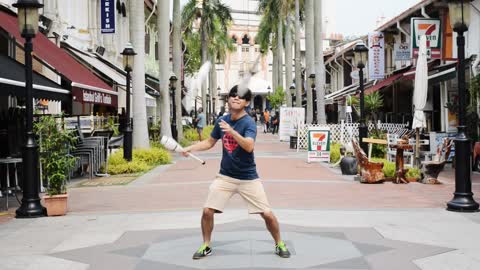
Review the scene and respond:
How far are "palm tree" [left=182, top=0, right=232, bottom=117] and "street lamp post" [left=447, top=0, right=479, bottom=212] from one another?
3554 centimetres

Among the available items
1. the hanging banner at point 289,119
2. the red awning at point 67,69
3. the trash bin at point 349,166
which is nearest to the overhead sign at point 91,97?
the red awning at point 67,69

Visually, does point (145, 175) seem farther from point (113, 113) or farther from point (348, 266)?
point (113, 113)

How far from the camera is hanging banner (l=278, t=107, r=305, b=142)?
1219 inches

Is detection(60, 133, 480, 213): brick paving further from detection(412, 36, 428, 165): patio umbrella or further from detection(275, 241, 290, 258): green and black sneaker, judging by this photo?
detection(275, 241, 290, 258): green and black sneaker

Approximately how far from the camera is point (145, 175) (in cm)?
1616

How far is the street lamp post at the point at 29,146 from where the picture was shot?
9.75 m

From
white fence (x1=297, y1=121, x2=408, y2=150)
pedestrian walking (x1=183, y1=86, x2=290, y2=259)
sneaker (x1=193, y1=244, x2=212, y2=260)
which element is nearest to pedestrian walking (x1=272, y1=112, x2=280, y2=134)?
→ white fence (x1=297, y1=121, x2=408, y2=150)

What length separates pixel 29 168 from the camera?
977 cm

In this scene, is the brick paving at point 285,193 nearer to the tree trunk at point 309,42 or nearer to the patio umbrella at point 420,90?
the patio umbrella at point 420,90

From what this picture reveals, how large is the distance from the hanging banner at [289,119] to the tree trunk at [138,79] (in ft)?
41.1

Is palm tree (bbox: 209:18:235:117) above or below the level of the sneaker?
above

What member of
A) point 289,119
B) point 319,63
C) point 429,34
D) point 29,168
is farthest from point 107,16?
point 29,168

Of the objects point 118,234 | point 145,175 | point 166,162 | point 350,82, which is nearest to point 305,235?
point 118,234

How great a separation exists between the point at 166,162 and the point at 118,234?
11.6 m
